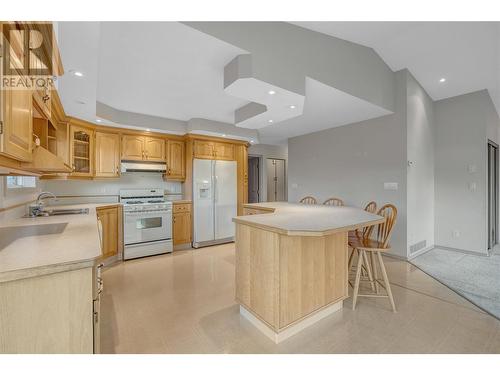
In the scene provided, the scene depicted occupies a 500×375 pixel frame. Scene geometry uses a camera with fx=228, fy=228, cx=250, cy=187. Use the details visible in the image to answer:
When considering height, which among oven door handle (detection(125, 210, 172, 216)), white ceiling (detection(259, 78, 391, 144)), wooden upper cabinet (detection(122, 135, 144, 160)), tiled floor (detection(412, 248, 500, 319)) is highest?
white ceiling (detection(259, 78, 391, 144))

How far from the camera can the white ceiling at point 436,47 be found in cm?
268

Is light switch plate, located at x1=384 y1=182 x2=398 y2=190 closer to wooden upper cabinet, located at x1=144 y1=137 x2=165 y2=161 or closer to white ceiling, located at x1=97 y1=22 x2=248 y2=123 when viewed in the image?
white ceiling, located at x1=97 y1=22 x2=248 y2=123

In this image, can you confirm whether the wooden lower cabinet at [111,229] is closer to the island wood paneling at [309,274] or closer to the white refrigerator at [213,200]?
the white refrigerator at [213,200]

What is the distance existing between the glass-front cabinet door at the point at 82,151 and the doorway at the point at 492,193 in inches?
260

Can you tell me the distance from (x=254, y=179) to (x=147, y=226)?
3.59 m

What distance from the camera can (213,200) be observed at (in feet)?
14.8

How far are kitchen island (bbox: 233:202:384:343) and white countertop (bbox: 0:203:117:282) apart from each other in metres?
1.10

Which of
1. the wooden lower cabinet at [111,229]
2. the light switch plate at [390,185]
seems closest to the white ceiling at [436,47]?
the light switch plate at [390,185]

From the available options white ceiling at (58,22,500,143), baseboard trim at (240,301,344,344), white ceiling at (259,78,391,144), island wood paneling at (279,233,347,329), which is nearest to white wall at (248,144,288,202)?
white ceiling at (259,78,391,144)

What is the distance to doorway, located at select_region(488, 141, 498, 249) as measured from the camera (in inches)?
157

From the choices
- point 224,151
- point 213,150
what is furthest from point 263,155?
point 213,150

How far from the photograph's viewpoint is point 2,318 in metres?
0.92

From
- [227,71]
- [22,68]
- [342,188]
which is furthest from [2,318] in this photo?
[342,188]

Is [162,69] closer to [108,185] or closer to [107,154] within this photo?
[107,154]
